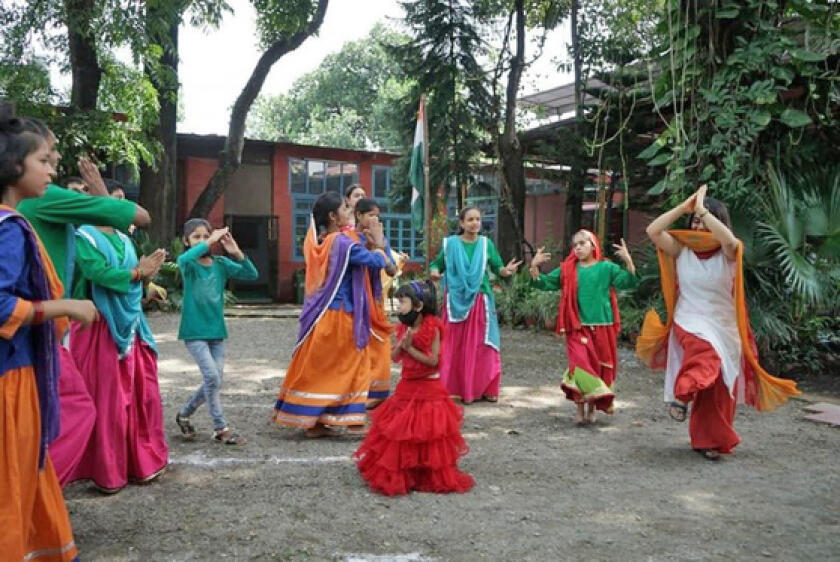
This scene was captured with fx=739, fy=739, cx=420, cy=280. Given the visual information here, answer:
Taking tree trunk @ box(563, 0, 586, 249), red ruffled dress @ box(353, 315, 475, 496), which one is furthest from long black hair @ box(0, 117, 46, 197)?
tree trunk @ box(563, 0, 586, 249)

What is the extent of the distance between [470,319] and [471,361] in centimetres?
41

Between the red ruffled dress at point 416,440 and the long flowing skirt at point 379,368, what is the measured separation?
1838 mm

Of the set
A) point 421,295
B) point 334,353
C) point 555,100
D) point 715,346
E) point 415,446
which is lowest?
point 415,446

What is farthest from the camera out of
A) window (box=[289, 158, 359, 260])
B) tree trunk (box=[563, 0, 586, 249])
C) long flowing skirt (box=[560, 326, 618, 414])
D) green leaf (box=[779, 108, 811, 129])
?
window (box=[289, 158, 359, 260])

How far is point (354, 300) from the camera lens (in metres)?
5.42

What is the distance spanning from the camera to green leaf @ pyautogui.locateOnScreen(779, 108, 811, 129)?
7117 mm

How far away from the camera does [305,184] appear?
67.6 ft

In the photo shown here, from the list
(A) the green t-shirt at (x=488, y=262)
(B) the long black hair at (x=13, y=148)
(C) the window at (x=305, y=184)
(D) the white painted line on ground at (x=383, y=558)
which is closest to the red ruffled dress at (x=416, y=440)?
(D) the white painted line on ground at (x=383, y=558)

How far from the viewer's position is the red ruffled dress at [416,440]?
412 cm

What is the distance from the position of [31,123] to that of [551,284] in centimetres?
451

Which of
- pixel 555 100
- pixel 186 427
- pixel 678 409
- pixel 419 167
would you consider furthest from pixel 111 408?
pixel 555 100

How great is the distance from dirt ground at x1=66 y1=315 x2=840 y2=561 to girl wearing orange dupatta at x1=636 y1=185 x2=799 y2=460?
32 cm

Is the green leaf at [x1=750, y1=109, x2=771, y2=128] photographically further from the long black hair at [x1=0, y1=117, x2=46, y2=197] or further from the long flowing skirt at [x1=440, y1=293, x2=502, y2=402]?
the long black hair at [x1=0, y1=117, x2=46, y2=197]

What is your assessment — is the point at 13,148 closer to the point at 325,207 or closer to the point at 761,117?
the point at 325,207
